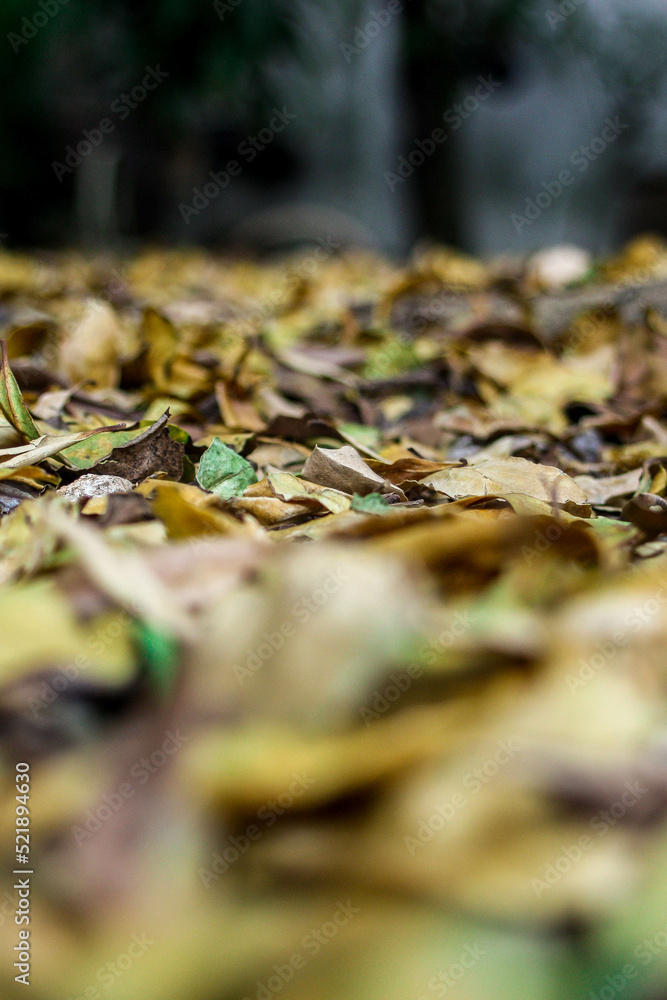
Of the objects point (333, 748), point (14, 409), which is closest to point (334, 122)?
point (14, 409)

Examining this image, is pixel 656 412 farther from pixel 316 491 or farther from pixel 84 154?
pixel 84 154

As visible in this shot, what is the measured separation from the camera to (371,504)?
74 cm

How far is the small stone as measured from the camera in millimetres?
763

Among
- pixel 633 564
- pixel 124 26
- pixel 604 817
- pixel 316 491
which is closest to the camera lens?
pixel 604 817

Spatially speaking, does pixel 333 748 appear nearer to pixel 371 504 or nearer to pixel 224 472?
pixel 371 504

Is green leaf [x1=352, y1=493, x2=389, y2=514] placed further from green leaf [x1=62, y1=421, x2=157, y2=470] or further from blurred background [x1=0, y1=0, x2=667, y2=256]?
blurred background [x1=0, y1=0, x2=667, y2=256]

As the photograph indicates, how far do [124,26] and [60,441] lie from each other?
11.6 feet

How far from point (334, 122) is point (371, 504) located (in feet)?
15.9

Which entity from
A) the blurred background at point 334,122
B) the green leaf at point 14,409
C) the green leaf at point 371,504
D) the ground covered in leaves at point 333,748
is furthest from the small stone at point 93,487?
the blurred background at point 334,122

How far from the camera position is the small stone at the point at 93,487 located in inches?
30.0

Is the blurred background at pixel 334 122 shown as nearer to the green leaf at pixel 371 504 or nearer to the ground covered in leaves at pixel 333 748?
the green leaf at pixel 371 504

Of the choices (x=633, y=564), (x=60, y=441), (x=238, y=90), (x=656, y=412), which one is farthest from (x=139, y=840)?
(x=238, y=90)

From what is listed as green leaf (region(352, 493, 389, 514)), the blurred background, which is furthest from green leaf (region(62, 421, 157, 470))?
the blurred background

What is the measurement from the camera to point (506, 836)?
0.39 meters
